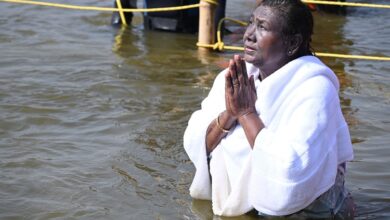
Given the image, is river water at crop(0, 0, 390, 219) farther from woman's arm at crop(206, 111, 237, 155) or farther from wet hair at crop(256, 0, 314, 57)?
wet hair at crop(256, 0, 314, 57)

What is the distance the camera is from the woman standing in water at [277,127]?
275 centimetres

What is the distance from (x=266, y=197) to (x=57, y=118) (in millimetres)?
2894

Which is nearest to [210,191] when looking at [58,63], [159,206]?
[159,206]

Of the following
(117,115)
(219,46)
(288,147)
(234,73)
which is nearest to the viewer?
(288,147)

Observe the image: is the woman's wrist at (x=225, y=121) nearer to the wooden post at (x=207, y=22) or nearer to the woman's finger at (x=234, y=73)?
the woman's finger at (x=234, y=73)

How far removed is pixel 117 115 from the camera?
546 centimetres

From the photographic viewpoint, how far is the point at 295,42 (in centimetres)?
294

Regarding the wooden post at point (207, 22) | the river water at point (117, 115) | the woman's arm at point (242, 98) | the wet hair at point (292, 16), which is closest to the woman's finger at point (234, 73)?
the woman's arm at point (242, 98)

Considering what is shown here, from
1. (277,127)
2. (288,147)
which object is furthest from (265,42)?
(288,147)

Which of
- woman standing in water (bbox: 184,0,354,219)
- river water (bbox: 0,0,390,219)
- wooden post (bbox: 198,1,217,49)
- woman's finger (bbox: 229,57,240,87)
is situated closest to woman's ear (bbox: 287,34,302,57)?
woman standing in water (bbox: 184,0,354,219)

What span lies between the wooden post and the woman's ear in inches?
173

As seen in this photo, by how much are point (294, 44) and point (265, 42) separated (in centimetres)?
13

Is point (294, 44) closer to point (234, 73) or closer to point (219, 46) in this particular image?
point (234, 73)

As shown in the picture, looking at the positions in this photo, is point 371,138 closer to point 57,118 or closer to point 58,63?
point 57,118
